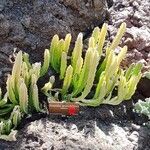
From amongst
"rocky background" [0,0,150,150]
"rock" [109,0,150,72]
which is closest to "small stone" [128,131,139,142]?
"rocky background" [0,0,150,150]

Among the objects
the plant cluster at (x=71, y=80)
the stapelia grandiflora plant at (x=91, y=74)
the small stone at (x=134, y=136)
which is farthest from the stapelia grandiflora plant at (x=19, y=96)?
the small stone at (x=134, y=136)

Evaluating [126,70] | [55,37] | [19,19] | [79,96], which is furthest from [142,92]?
[19,19]

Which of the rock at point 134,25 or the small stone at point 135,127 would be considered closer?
the small stone at point 135,127

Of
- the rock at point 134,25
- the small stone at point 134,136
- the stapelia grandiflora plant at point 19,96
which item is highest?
the rock at point 134,25

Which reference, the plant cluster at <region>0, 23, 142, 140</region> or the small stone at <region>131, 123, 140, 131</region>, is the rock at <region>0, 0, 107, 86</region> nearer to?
the plant cluster at <region>0, 23, 142, 140</region>

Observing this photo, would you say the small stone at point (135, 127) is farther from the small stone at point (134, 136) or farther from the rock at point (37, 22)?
the rock at point (37, 22)

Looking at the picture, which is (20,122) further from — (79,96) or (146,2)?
(146,2)
